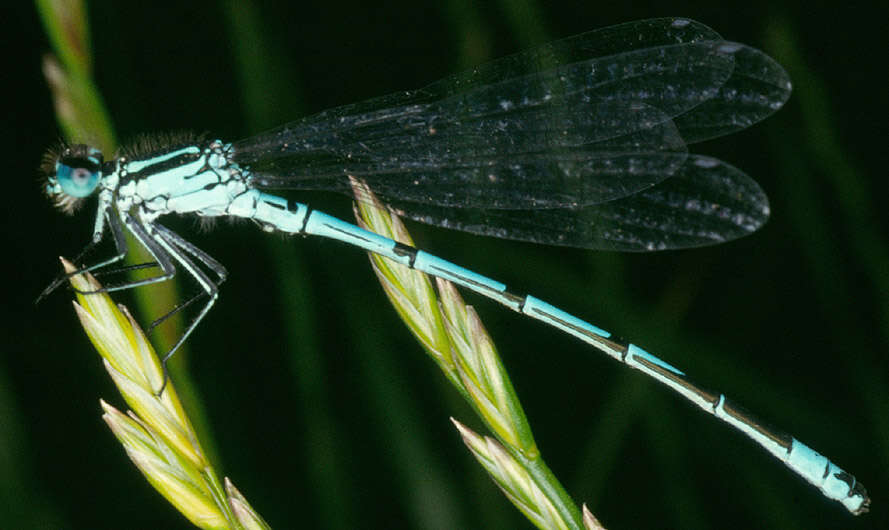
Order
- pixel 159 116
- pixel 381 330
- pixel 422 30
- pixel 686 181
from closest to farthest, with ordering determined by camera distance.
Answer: pixel 686 181 < pixel 381 330 < pixel 159 116 < pixel 422 30

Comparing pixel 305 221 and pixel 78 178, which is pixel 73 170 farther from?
pixel 305 221

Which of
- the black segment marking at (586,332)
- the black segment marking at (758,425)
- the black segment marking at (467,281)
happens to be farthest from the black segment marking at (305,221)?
the black segment marking at (758,425)

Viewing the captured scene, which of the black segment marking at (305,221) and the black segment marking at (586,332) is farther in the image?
the black segment marking at (305,221)

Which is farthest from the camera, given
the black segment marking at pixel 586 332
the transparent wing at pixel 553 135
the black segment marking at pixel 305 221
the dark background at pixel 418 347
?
the dark background at pixel 418 347

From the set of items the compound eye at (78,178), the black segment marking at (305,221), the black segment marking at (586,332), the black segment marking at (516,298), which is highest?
the compound eye at (78,178)

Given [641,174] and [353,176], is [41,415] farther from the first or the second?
[641,174]

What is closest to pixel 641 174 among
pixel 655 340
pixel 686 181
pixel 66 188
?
pixel 686 181

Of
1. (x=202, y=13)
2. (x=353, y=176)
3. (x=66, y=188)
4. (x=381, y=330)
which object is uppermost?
(x=202, y=13)

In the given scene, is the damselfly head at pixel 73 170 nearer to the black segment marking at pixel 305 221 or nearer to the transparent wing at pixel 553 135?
the transparent wing at pixel 553 135
